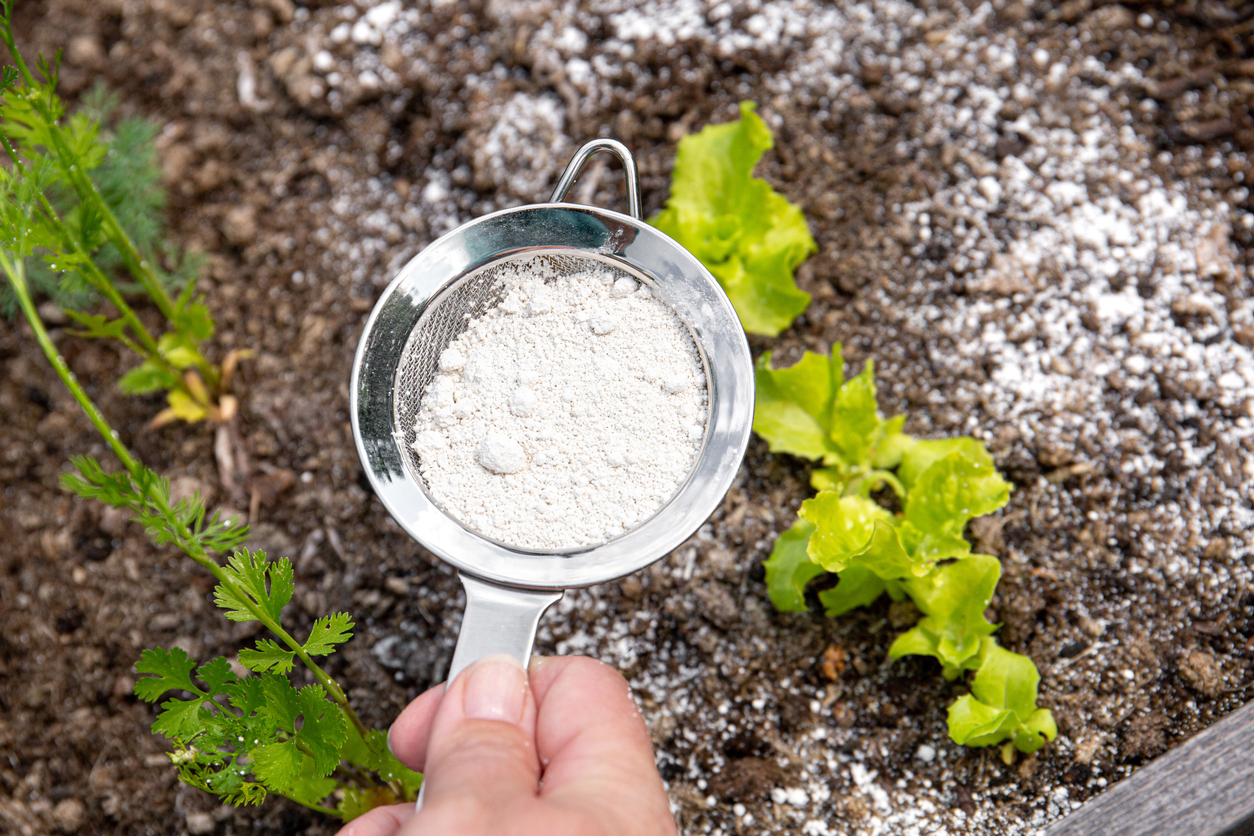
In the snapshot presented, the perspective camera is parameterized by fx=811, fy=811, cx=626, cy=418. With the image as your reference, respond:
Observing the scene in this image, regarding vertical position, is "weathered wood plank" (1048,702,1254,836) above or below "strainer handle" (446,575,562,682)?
below

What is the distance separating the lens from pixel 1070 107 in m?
1.41

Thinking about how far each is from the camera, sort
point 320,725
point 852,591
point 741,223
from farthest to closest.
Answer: point 741,223
point 852,591
point 320,725

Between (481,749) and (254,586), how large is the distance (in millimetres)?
289

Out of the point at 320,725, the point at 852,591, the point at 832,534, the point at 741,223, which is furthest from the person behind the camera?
the point at 741,223

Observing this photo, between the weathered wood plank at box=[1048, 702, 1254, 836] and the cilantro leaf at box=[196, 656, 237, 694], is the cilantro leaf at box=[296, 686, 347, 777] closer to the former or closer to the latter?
the cilantro leaf at box=[196, 656, 237, 694]

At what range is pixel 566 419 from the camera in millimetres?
1029

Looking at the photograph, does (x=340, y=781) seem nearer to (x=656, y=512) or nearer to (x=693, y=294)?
(x=656, y=512)

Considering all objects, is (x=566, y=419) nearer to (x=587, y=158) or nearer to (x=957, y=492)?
(x=587, y=158)

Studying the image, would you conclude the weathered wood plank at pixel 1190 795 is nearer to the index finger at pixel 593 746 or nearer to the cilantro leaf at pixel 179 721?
the index finger at pixel 593 746

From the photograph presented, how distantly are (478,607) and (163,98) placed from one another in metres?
1.24

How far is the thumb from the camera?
2.38 ft

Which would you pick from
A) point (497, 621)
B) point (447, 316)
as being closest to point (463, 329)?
point (447, 316)

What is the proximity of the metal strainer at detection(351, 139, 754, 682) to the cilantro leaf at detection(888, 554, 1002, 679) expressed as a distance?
0.34 metres

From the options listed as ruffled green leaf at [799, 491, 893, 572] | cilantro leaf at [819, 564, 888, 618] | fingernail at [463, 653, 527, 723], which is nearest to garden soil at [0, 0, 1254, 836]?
cilantro leaf at [819, 564, 888, 618]
